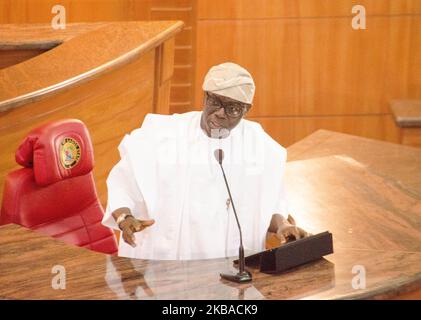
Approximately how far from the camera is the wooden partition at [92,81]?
4484mm

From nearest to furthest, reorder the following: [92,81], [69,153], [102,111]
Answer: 1. [69,153]
2. [92,81]
3. [102,111]

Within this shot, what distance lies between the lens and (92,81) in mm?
4875

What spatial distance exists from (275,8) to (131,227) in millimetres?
3562

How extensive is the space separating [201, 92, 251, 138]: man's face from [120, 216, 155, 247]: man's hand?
42cm

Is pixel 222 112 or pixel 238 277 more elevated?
pixel 222 112

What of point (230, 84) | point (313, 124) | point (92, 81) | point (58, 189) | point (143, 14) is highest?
point (143, 14)

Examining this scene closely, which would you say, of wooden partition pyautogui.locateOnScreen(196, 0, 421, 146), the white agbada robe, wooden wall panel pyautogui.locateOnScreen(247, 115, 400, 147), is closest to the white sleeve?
the white agbada robe

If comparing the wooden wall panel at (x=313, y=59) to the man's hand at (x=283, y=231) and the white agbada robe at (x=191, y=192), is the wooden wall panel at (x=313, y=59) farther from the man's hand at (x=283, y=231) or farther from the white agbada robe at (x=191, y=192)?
the white agbada robe at (x=191, y=192)

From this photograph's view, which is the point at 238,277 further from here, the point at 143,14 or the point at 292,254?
the point at 143,14

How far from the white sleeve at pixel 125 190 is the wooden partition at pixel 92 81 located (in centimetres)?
106

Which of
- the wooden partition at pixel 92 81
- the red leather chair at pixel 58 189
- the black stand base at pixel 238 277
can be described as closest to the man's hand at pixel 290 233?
the black stand base at pixel 238 277

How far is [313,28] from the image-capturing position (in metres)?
6.52

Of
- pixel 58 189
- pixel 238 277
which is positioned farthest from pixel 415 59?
pixel 238 277

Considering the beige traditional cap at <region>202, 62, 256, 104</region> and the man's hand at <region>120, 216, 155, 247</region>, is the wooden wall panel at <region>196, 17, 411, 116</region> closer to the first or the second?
the beige traditional cap at <region>202, 62, 256, 104</region>
